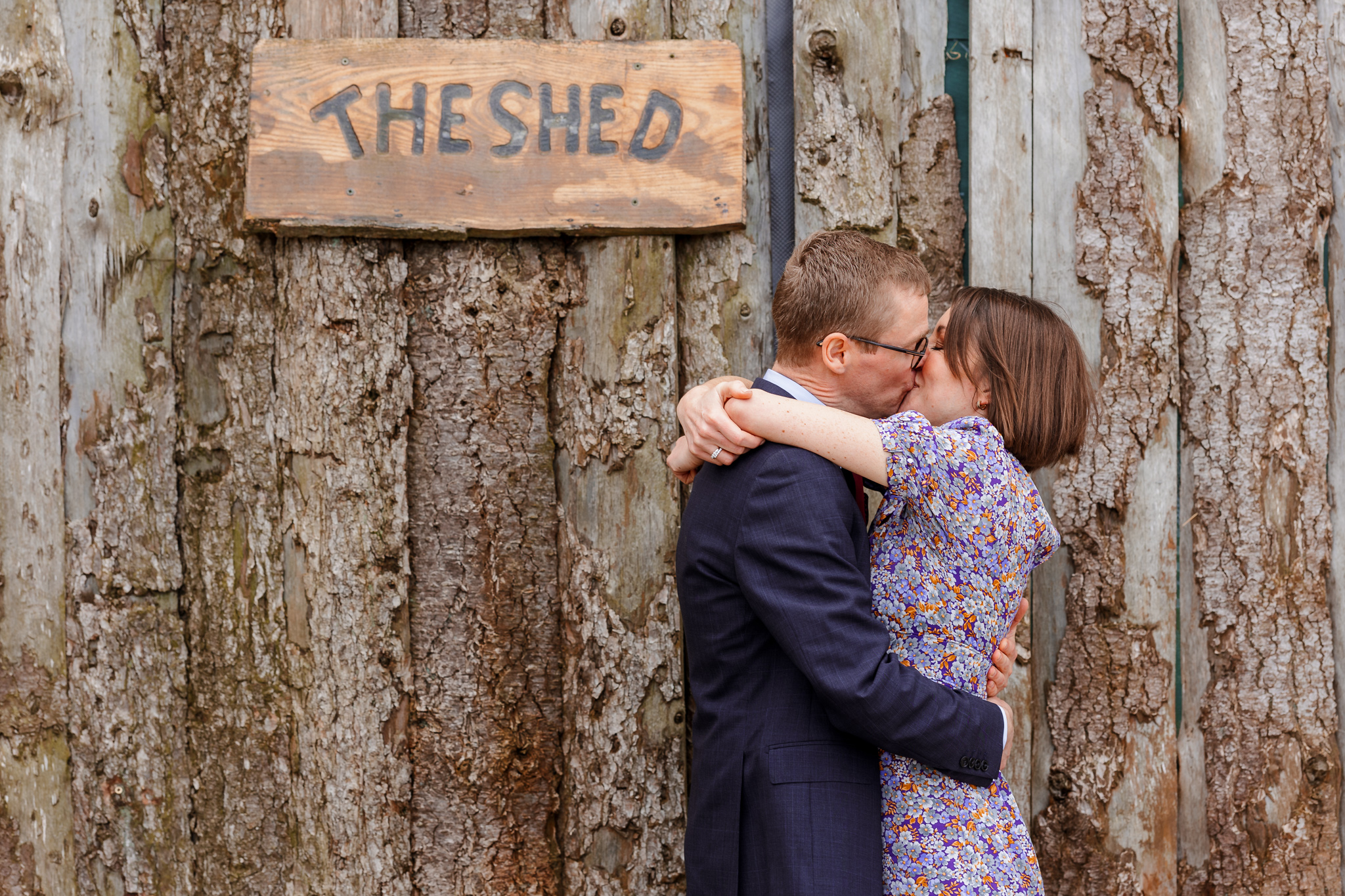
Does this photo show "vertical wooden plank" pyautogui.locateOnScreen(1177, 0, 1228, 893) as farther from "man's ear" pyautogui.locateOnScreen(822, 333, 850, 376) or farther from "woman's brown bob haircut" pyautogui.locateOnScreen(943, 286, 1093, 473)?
"man's ear" pyautogui.locateOnScreen(822, 333, 850, 376)

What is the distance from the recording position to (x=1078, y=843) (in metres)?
2.40

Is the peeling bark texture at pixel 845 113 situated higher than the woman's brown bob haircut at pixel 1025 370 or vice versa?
the peeling bark texture at pixel 845 113

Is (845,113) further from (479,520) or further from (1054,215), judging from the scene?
(479,520)

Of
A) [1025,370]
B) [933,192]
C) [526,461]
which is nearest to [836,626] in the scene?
[1025,370]

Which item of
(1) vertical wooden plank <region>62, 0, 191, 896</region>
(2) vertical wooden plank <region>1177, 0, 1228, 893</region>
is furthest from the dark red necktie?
(1) vertical wooden plank <region>62, 0, 191, 896</region>

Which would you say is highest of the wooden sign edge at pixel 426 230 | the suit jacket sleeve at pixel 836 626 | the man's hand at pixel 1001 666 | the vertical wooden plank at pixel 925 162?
the vertical wooden plank at pixel 925 162

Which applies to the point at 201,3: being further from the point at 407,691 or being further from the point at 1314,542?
the point at 1314,542

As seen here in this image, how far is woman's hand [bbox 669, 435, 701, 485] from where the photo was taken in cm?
194

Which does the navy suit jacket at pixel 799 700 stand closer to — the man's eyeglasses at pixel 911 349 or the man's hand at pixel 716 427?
the man's hand at pixel 716 427

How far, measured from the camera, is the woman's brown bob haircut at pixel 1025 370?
5.87 ft

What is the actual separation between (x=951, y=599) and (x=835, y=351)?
20.5 inches

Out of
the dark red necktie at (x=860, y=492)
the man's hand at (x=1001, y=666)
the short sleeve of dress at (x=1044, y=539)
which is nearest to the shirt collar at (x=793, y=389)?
the dark red necktie at (x=860, y=492)

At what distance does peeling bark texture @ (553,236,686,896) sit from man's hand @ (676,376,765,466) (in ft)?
1.63

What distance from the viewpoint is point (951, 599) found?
1.67 m
